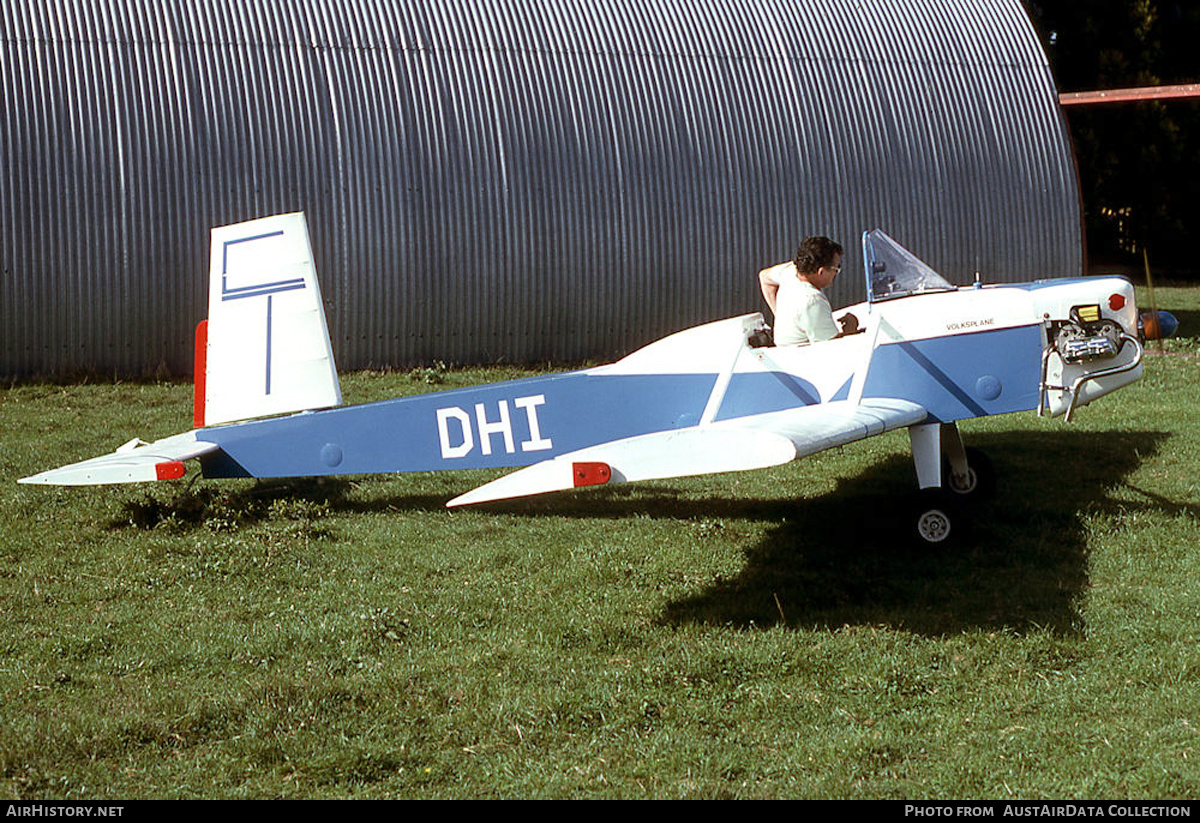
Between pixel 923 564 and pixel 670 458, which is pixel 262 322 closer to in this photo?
pixel 670 458

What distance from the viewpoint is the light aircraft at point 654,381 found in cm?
785

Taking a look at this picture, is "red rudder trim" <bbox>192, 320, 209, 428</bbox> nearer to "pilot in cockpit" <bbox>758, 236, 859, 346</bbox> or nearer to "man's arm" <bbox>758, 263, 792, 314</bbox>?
"pilot in cockpit" <bbox>758, 236, 859, 346</bbox>

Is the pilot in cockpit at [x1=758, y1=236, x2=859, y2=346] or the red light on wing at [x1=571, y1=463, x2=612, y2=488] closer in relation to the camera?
the red light on wing at [x1=571, y1=463, x2=612, y2=488]

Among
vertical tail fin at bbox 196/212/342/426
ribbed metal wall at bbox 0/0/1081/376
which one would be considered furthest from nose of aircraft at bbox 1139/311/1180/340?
ribbed metal wall at bbox 0/0/1081/376

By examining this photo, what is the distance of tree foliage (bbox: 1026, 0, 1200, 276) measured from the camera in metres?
29.5

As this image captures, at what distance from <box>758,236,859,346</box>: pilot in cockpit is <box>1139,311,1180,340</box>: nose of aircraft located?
6.90 feet

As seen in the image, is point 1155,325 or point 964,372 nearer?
point 964,372

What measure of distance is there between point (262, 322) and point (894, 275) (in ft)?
14.6

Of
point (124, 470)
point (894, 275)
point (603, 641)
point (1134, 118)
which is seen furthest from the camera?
point (1134, 118)

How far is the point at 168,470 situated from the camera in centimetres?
775

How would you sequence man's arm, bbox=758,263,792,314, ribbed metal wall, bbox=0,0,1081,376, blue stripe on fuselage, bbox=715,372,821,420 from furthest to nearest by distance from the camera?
ribbed metal wall, bbox=0,0,1081,376, man's arm, bbox=758,263,792,314, blue stripe on fuselage, bbox=715,372,821,420

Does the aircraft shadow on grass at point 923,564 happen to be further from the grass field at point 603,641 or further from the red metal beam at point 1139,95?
the red metal beam at point 1139,95

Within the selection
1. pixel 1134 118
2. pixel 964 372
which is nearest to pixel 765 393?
pixel 964 372

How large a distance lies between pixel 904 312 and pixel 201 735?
17.0 ft
